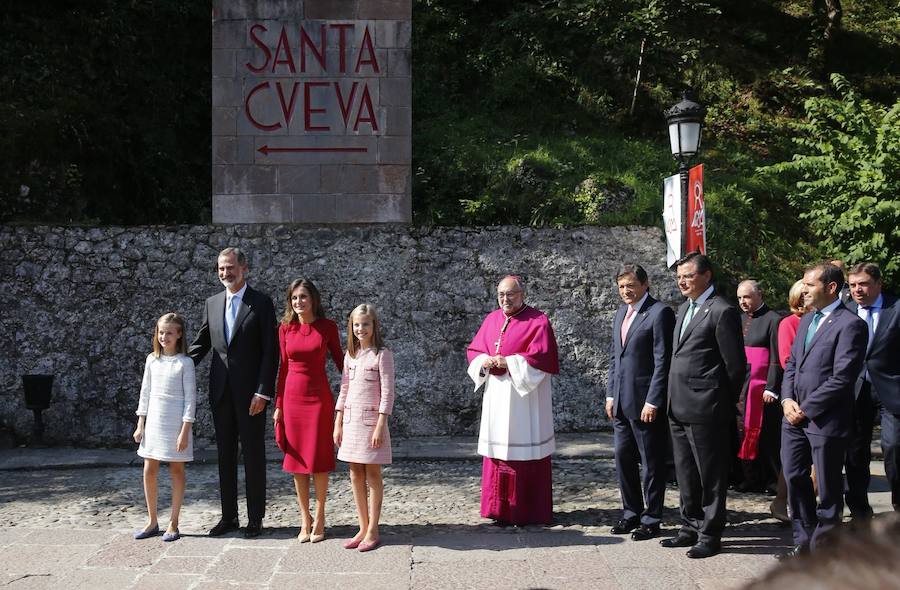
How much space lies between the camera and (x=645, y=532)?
20.0 ft

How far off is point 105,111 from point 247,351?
29.6 feet

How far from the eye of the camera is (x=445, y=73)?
58.6ft

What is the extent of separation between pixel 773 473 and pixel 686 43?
11.1 metres

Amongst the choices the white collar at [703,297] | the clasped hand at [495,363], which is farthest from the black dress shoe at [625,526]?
the white collar at [703,297]

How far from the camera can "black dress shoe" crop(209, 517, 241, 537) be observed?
619 cm

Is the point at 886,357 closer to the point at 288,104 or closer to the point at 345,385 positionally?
the point at 345,385

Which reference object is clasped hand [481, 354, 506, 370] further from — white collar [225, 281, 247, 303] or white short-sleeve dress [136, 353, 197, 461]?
white short-sleeve dress [136, 353, 197, 461]

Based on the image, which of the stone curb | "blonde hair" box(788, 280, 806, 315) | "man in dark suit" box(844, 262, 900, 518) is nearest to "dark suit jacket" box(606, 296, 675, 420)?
"blonde hair" box(788, 280, 806, 315)

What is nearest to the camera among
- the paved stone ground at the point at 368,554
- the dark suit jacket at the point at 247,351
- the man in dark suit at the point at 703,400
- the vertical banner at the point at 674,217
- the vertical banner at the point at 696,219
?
the paved stone ground at the point at 368,554

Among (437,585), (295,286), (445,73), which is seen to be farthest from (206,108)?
(437,585)

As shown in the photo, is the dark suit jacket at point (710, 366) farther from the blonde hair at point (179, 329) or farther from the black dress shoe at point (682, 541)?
the blonde hair at point (179, 329)

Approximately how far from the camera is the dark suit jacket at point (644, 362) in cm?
616

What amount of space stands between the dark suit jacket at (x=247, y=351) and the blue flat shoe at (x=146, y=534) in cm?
96

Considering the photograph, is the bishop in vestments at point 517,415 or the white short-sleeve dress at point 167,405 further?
the bishop in vestments at point 517,415
